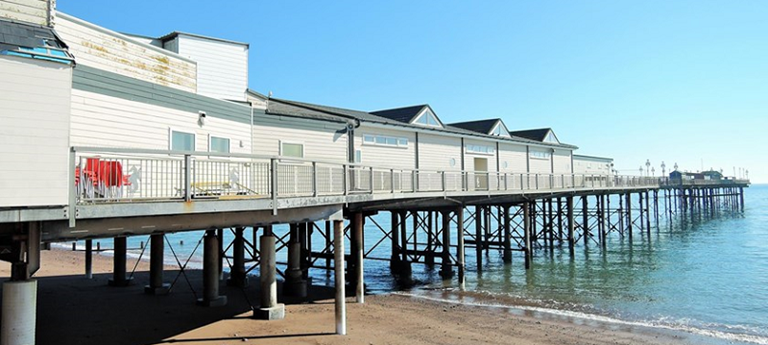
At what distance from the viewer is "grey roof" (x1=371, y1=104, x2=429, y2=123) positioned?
2309cm

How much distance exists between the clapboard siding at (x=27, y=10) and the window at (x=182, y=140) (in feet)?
13.7

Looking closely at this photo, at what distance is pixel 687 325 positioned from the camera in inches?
583

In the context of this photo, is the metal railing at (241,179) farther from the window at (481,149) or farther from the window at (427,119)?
the window at (427,119)

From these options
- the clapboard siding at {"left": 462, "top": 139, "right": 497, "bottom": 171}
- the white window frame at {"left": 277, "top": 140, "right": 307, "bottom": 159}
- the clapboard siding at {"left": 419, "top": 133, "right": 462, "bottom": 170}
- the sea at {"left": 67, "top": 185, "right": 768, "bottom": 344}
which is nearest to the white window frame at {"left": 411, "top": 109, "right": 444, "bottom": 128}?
the clapboard siding at {"left": 419, "top": 133, "right": 462, "bottom": 170}

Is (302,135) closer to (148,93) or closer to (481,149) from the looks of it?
(148,93)

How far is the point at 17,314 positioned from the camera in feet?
20.4

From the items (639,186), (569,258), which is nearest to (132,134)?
(569,258)

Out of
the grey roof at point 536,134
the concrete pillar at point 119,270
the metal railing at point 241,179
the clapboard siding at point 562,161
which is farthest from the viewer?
the grey roof at point 536,134

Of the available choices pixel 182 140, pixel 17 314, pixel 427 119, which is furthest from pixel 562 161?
pixel 17 314

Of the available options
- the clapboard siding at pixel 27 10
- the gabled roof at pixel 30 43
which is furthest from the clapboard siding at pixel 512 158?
the gabled roof at pixel 30 43

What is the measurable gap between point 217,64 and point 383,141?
699 centimetres

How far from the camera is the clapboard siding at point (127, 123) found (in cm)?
916

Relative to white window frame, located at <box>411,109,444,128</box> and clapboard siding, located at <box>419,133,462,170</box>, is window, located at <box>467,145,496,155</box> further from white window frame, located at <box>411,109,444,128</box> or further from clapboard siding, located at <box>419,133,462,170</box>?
white window frame, located at <box>411,109,444,128</box>

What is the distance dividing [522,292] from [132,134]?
15.2 meters
